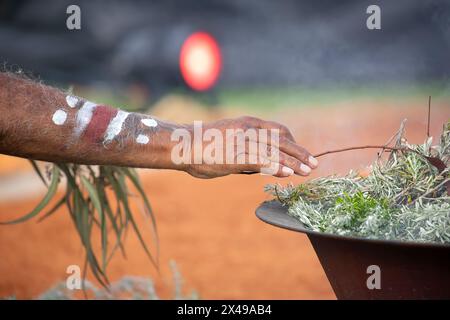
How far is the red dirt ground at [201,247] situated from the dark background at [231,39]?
2.75 meters

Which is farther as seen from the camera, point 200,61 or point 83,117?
point 200,61

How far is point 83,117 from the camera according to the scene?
5.47 feet

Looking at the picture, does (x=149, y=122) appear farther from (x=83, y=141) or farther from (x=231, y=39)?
(x=231, y=39)

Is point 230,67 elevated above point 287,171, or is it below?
above

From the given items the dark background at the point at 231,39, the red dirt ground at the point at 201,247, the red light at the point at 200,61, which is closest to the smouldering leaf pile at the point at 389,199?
the red dirt ground at the point at 201,247

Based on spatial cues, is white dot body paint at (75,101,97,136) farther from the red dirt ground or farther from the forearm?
the red dirt ground

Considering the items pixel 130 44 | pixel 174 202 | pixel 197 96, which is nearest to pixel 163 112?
pixel 197 96

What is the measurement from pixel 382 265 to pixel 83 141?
0.79 meters

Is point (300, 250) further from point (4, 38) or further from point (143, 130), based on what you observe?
point (4, 38)

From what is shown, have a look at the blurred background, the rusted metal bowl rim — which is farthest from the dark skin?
the blurred background

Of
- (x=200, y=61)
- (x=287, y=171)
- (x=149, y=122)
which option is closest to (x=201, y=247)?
(x=149, y=122)

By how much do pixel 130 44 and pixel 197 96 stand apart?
174cm

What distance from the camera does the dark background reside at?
37.0 ft

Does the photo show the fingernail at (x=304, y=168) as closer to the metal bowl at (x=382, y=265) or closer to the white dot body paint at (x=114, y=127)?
the metal bowl at (x=382, y=265)
